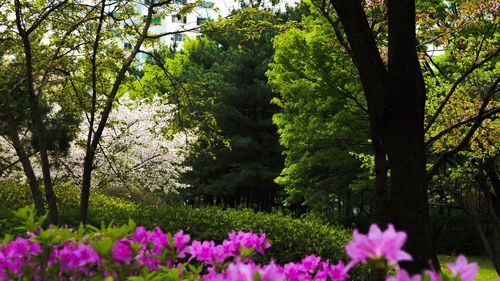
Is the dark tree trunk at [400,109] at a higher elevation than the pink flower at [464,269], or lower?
higher

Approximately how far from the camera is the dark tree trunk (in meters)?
3.56

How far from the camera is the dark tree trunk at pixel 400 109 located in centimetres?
356

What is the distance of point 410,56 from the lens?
3764 mm

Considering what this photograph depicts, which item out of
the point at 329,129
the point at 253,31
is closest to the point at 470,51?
the point at 253,31

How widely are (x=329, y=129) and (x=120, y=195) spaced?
7715 mm

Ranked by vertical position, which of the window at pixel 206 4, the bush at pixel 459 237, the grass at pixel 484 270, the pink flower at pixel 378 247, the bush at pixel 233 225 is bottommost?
the grass at pixel 484 270

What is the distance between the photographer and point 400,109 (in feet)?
12.3

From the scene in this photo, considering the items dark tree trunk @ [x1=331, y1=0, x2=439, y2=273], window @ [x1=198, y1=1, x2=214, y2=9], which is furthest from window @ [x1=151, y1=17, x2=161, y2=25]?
dark tree trunk @ [x1=331, y1=0, x2=439, y2=273]

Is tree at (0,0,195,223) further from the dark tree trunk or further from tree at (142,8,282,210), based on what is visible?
tree at (142,8,282,210)

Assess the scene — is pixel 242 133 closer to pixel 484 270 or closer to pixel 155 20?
pixel 484 270

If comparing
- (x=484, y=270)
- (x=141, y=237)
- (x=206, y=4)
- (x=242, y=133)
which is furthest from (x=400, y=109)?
(x=242, y=133)

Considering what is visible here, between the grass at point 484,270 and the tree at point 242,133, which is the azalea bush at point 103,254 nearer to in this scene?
the grass at point 484,270

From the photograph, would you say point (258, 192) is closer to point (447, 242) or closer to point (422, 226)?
point (447, 242)

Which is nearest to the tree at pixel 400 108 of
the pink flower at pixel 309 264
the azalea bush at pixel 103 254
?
the pink flower at pixel 309 264
